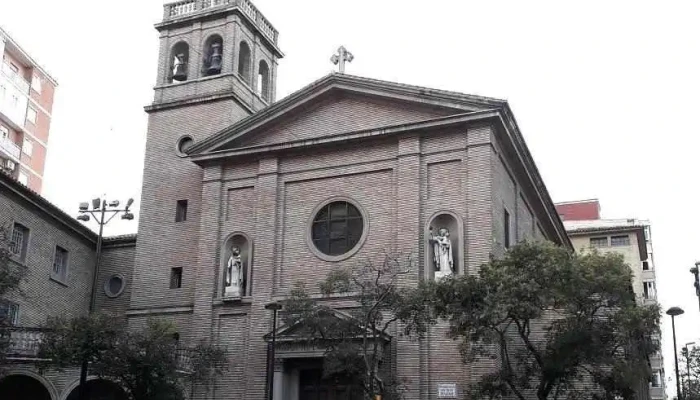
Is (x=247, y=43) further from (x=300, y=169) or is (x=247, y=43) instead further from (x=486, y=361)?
(x=486, y=361)

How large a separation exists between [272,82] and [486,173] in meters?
14.2

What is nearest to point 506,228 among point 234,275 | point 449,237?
point 449,237

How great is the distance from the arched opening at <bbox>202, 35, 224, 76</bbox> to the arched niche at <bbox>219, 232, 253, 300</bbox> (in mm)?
7803

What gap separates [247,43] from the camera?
3647 cm

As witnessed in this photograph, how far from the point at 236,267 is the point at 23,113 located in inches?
1585

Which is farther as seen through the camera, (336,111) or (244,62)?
(244,62)

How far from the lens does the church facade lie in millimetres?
27484

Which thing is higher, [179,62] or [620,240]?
[179,62]

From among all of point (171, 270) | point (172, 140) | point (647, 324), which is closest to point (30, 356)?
point (171, 270)

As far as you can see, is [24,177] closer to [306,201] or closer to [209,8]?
[209,8]

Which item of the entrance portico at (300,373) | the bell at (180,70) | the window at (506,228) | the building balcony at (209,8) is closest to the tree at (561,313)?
the entrance portico at (300,373)

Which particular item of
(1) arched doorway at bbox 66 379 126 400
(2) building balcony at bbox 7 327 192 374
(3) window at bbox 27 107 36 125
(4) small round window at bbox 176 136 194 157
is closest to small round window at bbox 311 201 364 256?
(2) building balcony at bbox 7 327 192 374

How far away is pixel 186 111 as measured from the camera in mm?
34906

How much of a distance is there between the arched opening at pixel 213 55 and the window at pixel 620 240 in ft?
127
